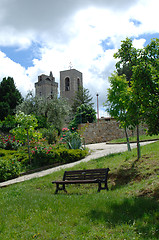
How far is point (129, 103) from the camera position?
536 cm

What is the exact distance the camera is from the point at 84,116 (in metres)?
25.7

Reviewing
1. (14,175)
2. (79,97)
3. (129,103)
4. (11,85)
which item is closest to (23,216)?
(129,103)

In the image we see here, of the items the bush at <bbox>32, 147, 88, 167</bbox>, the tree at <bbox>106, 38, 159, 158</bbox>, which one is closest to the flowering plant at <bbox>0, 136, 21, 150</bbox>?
the bush at <bbox>32, 147, 88, 167</bbox>

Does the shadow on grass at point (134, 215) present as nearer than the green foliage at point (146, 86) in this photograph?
Yes

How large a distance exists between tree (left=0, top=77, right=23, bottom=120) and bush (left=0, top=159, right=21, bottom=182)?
15.6 meters

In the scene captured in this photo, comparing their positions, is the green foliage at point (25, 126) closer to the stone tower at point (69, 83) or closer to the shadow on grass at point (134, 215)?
the shadow on grass at point (134, 215)

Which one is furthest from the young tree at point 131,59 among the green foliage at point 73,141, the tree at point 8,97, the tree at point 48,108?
the tree at point 8,97

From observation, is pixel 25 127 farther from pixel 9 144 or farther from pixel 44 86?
pixel 44 86

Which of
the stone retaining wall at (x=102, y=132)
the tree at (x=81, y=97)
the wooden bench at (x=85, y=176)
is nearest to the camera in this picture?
the wooden bench at (x=85, y=176)

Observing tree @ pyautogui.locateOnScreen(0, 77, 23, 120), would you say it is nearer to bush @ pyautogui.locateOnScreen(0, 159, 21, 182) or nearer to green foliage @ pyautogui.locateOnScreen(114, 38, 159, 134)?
bush @ pyautogui.locateOnScreen(0, 159, 21, 182)

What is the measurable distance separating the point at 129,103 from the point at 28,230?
11.3 ft

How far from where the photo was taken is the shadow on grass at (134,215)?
133 inches

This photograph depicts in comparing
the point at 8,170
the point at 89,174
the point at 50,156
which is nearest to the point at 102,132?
the point at 50,156

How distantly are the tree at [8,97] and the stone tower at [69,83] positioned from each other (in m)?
16.5
